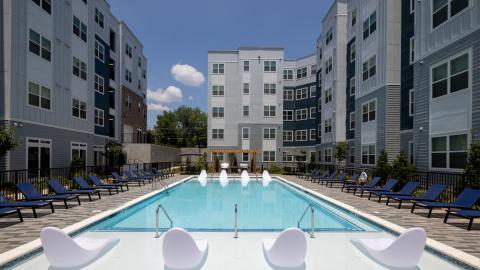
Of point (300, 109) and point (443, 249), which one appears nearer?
point (443, 249)

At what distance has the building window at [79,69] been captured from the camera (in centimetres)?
2334

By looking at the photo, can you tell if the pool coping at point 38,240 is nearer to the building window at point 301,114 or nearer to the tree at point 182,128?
the building window at point 301,114

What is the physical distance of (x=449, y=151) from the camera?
1463 cm

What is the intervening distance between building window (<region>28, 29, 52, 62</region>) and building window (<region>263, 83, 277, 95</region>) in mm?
25631

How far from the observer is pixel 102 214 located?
9.90m

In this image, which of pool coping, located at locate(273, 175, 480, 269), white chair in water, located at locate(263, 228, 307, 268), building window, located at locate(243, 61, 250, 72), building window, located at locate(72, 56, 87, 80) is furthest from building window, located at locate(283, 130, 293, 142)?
white chair in water, located at locate(263, 228, 307, 268)

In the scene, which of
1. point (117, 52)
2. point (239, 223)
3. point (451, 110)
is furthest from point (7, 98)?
point (451, 110)

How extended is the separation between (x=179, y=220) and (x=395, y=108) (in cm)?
1698

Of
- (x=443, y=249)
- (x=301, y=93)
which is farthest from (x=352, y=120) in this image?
(x=443, y=249)

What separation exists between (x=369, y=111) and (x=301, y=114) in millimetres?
19956

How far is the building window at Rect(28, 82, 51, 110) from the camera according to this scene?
59.1ft

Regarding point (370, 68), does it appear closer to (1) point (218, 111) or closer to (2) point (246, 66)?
(2) point (246, 66)

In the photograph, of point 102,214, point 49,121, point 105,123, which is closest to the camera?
point 102,214

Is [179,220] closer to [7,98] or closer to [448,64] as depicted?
[7,98]
